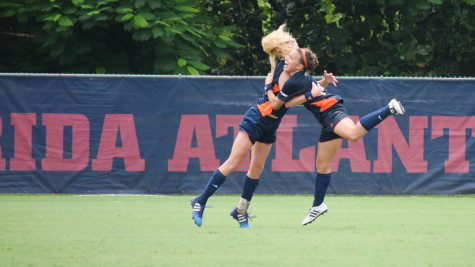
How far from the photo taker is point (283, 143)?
13078mm

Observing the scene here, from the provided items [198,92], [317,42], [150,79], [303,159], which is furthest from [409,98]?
[317,42]

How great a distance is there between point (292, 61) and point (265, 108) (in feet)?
1.77

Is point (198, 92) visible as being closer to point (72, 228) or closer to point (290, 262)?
point (72, 228)

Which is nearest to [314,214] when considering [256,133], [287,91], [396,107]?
[256,133]

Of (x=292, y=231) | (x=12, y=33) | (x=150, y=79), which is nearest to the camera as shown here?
(x=292, y=231)

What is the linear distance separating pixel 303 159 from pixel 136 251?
7446 millimetres

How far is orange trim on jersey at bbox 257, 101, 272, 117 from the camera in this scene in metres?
7.80

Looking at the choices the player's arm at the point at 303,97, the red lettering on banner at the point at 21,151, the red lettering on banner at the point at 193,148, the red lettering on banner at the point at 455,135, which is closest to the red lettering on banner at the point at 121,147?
the red lettering on banner at the point at 193,148

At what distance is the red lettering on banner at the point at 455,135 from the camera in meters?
13.2

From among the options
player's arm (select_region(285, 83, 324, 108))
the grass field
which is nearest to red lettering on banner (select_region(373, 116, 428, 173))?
the grass field

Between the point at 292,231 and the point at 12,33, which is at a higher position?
the point at 292,231

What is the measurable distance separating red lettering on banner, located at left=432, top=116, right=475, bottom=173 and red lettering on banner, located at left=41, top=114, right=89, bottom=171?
5.81 meters

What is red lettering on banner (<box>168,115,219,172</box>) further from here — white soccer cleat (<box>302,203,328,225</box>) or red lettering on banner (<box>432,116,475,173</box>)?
white soccer cleat (<box>302,203,328,225</box>)

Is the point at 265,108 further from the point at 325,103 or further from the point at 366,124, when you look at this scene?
the point at 366,124
